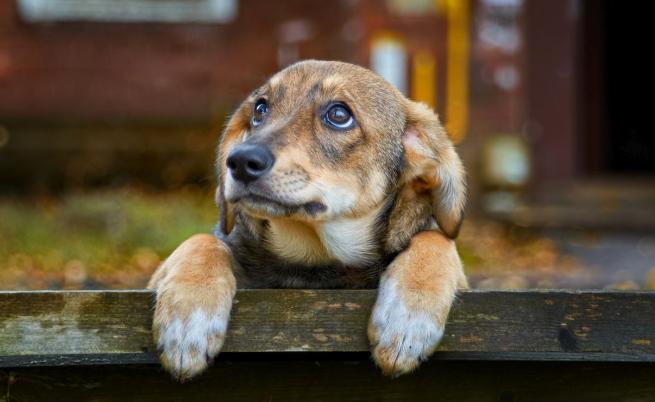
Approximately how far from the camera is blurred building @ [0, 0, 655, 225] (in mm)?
9938

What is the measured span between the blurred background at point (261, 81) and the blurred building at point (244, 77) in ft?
0.05

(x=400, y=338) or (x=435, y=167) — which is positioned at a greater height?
(x=435, y=167)

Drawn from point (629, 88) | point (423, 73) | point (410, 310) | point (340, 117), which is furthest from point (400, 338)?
point (629, 88)

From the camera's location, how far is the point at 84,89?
10695 mm

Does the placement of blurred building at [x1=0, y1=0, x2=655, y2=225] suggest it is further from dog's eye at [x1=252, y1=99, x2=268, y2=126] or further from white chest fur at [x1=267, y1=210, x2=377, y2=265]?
white chest fur at [x1=267, y1=210, x2=377, y2=265]

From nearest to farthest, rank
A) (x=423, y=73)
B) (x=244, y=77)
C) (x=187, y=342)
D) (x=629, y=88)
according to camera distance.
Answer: (x=187, y=342) → (x=423, y=73) → (x=244, y=77) → (x=629, y=88)

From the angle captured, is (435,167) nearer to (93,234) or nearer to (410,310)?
(410,310)

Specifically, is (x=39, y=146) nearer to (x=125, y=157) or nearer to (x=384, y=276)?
(x=125, y=157)

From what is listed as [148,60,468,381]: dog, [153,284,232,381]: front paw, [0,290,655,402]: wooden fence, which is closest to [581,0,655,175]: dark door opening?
[148,60,468,381]: dog

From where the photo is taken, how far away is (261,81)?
10.7 metres

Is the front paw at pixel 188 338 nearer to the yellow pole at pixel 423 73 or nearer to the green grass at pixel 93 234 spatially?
the green grass at pixel 93 234

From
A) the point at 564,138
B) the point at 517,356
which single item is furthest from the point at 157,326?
the point at 564,138

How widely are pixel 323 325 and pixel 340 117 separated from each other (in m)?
1.05

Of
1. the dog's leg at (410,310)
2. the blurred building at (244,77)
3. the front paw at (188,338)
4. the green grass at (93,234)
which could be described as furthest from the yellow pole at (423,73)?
the front paw at (188,338)
